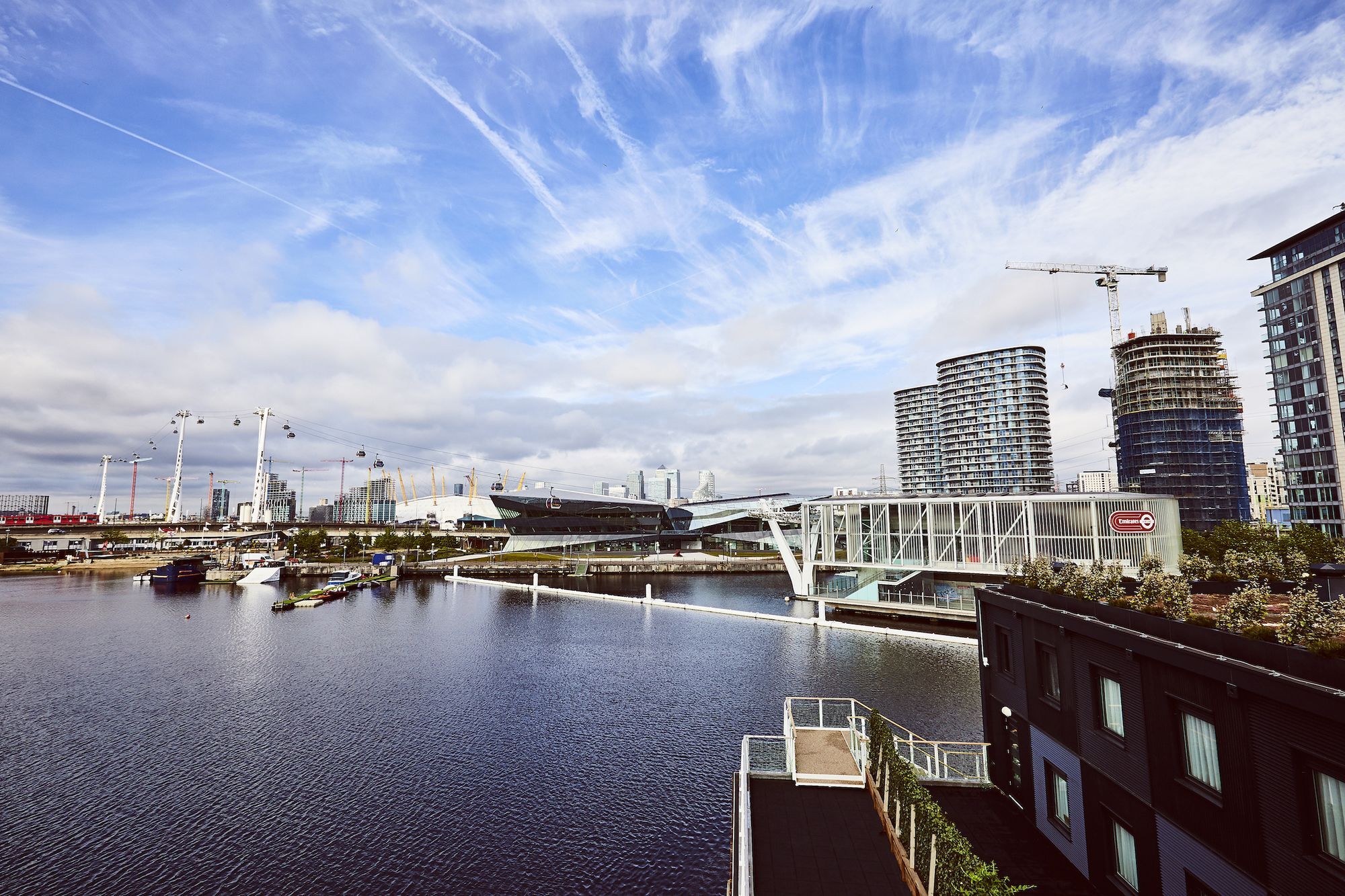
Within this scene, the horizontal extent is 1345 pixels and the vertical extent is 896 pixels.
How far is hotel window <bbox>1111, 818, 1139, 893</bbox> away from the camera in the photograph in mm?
15992

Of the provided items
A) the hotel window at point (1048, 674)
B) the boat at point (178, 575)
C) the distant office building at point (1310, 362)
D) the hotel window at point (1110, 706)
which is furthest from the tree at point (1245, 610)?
the boat at point (178, 575)

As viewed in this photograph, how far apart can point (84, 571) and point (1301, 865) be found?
206073 mm

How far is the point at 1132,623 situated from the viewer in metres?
16.0

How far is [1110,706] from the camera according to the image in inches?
679

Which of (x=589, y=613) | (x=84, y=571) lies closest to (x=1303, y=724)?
(x=589, y=613)

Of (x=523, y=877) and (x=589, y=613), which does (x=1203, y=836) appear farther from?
(x=589, y=613)

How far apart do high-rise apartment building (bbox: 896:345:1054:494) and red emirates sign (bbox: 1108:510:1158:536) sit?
425 ft

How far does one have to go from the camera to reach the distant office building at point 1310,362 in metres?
91.1

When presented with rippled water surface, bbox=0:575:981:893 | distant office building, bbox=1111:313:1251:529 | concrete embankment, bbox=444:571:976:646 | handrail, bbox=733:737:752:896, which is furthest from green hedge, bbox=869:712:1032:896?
distant office building, bbox=1111:313:1251:529

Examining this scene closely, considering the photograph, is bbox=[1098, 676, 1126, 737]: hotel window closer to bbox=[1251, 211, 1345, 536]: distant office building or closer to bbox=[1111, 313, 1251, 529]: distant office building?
bbox=[1251, 211, 1345, 536]: distant office building

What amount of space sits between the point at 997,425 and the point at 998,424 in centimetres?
27

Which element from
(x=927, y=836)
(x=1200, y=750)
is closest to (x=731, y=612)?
(x=927, y=836)

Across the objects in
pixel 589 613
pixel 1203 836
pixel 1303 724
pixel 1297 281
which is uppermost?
pixel 1297 281

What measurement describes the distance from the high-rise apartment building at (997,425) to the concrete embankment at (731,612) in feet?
435
